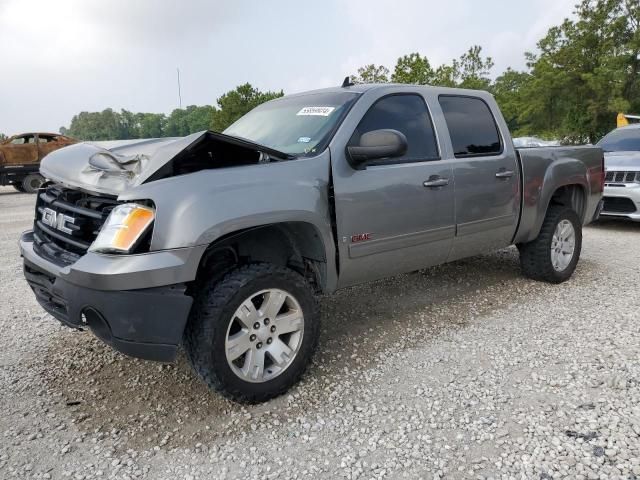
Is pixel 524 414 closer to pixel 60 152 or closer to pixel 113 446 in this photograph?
pixel 113 446

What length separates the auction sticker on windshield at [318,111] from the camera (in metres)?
3.34

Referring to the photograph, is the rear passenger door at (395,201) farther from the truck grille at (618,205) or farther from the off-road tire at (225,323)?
the truck grille at (618,205)

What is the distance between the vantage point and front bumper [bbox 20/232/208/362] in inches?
90.7

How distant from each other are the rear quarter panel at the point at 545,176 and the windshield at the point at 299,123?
1889 mm

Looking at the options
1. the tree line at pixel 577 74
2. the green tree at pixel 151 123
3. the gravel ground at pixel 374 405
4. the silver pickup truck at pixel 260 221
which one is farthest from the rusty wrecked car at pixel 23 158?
the green tree at pixel 151 123

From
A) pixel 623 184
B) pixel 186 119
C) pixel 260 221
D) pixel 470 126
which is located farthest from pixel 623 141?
pixel 186 119

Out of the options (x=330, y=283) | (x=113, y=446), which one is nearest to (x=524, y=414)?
(x=330, y=283)

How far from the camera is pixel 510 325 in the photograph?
3.83 meters

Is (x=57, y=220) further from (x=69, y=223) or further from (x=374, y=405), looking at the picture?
(x=374, y=405)

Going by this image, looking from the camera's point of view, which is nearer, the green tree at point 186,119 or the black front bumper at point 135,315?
the black front bumper at point 135,315

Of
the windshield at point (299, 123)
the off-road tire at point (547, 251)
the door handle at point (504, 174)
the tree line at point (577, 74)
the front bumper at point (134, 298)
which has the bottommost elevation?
the off-road tire at point (547, 251)

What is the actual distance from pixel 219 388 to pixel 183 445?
317 millimetres

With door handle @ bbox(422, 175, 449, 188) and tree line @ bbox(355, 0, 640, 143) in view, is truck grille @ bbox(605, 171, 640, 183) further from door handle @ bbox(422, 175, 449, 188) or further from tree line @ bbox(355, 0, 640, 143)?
tree line @ bbox(355, 0, 640, 143)

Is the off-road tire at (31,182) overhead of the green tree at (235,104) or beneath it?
beneath
